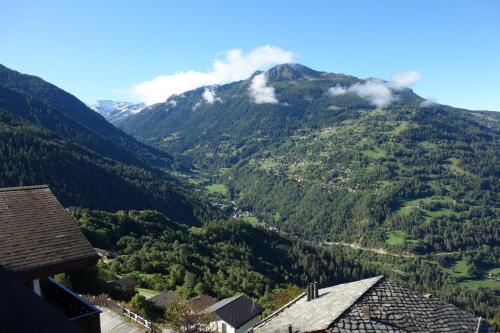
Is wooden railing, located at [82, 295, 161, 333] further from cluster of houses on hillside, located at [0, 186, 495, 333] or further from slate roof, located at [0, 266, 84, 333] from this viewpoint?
slate roof, located at [0, 266, 84, 333]

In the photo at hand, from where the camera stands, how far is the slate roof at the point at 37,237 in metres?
9.97

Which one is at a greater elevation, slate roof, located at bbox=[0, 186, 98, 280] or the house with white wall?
slate roof, located at bbox=[0, 186, 98, 280]

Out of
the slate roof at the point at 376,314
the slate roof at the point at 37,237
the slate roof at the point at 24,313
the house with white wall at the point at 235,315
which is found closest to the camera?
the slate roof at the point at 24,313

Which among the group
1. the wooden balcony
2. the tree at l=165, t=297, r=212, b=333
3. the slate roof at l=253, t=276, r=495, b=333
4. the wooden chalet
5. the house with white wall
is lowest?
the house with white wall

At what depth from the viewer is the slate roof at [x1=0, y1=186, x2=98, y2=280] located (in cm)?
997

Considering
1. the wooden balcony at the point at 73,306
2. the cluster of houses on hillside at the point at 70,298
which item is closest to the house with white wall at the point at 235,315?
the cluster of houses on hillside at the point at 70,298

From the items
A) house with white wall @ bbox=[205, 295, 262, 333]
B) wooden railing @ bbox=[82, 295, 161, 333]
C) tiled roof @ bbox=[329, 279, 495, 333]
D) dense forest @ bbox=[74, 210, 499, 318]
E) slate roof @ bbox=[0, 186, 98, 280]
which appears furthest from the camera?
dense forest @ bbox=[74, 210, 499, 318]

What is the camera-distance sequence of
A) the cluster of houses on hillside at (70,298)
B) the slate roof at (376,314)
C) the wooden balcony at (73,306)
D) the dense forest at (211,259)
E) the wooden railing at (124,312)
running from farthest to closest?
the dense forest at (211,259) → the wooden railing at (124,312) → the slate roof at (376,314) → the wooden balcony at (73,306) → the cluster of houses on hillside at (70,298)

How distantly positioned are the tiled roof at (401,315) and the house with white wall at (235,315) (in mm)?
31548

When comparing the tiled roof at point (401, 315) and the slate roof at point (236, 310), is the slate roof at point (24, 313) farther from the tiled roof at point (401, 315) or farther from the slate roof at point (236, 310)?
the slate roof at point (236, 310)

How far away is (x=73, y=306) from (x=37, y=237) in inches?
96.4

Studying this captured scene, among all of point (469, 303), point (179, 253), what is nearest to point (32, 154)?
point (179, 253)

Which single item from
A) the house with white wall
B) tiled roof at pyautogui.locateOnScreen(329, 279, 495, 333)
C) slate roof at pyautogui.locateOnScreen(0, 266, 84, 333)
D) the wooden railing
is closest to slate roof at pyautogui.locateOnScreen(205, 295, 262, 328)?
the house with white wall

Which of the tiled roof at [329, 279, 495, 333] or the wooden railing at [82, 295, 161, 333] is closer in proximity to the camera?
the tiled roof at [329, 279, 495, 333]
